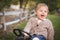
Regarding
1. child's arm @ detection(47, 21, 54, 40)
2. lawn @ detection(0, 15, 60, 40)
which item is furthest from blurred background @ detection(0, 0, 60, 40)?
child's arm @ detection(47, 21, 54, 40)

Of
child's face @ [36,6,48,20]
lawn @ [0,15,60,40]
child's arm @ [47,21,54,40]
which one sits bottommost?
lawn @ [0,15,60,40]

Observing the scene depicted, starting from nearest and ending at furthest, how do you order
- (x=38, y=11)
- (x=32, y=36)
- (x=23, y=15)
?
(x=32, y=36) → (x=38, y=11) → (x=23, y=15)

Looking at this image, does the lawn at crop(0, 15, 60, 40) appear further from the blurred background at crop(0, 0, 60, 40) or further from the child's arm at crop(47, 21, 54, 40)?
the child's arm at crop(47, 21, 54, 40)

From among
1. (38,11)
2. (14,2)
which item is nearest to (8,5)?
(14,2)

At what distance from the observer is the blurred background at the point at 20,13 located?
15.6 ft

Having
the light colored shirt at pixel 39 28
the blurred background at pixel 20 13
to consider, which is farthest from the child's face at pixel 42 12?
the blurred background at pixel 20 13

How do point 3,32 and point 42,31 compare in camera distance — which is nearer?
point 42,31

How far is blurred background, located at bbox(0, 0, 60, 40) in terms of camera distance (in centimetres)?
477

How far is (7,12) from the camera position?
5.26 meters

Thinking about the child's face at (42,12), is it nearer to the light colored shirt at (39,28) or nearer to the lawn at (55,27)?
the light colored shirt at (39,28)

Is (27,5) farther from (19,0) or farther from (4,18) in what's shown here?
(4,18)

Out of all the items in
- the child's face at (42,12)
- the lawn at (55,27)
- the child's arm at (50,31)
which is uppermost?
the child's face at (42,12)

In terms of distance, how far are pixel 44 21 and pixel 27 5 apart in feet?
6.29

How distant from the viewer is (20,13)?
5023mm
